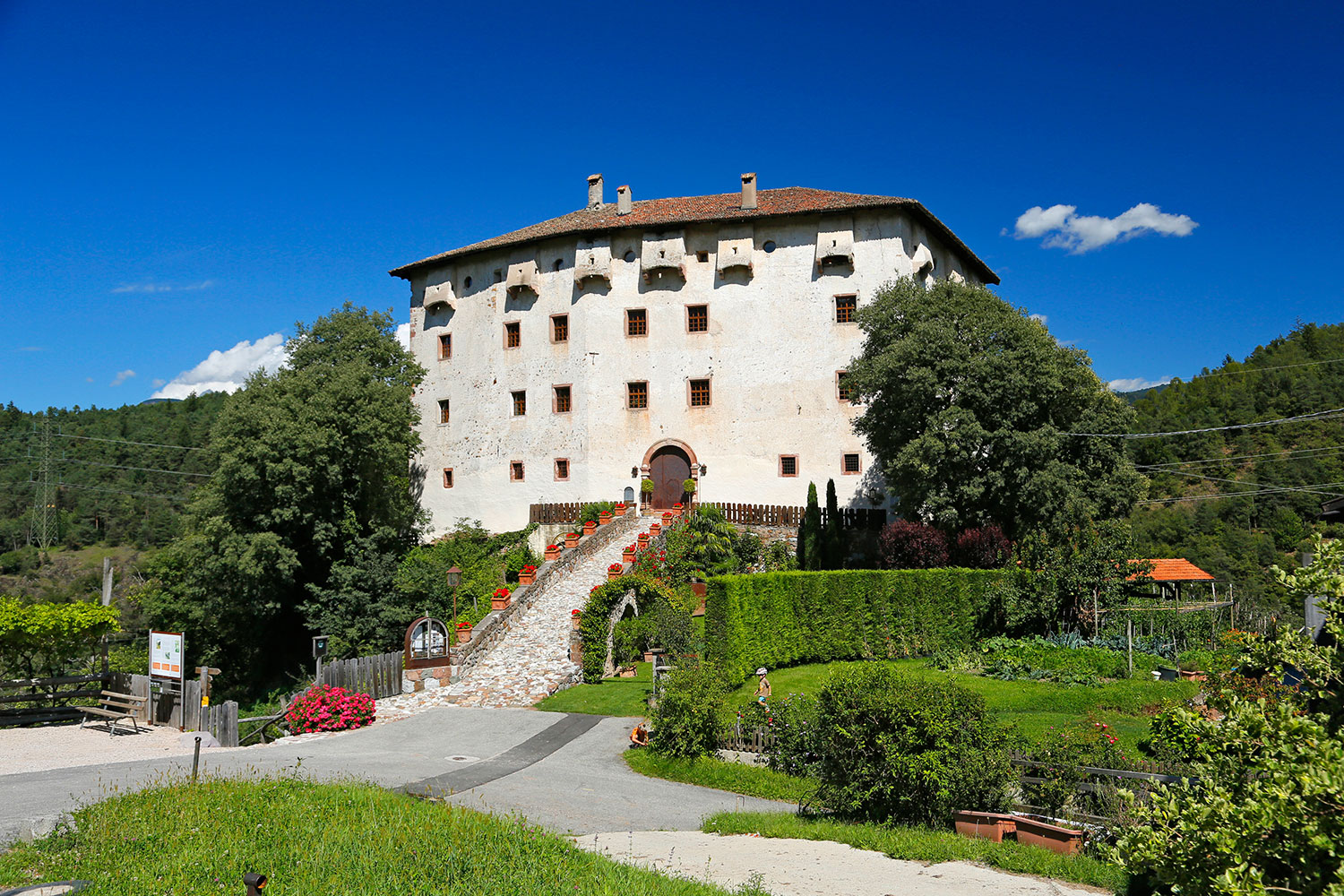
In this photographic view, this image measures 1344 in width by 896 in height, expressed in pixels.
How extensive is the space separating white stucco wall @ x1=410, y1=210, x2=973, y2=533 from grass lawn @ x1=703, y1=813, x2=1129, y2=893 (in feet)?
77.5

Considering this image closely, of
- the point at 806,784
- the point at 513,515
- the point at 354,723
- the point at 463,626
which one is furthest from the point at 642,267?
the point at 806,784

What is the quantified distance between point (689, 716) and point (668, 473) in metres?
22.0

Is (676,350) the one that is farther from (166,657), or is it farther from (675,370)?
(166,657)

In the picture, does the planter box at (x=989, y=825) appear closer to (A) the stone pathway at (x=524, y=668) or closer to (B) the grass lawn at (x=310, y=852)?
(B) the grass lawn at (x=310, y=852)

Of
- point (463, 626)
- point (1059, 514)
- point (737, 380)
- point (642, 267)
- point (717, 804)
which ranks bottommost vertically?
point (717, 804)

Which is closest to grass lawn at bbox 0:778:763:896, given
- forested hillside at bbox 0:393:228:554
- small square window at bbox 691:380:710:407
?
small square window at bbox 691:380:710:407

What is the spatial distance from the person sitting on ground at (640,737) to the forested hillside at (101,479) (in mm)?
62222

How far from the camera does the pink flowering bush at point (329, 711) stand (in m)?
17.4

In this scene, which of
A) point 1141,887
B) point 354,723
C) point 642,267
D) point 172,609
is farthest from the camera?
point 642,267

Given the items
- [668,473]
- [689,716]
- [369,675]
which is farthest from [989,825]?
[668,473]

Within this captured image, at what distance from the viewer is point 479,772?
1378 cm

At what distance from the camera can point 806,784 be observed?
41.5ft

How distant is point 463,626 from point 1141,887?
17.8m

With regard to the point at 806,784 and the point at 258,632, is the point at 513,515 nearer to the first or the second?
the point at 258,632
